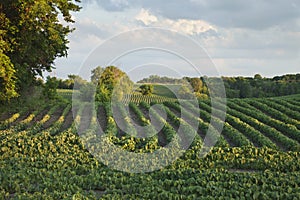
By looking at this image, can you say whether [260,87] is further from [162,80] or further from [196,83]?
[162,80]

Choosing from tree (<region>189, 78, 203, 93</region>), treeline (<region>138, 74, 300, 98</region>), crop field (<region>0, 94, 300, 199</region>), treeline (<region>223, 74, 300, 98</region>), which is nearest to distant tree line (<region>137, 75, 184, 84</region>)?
crop field (<region>0, 94, 300, 199</region>)

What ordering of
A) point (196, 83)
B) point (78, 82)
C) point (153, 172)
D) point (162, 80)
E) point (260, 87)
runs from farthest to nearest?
point (260, 87), point (196, 83), point (78, 82), point (162, 80), point (153, 172)

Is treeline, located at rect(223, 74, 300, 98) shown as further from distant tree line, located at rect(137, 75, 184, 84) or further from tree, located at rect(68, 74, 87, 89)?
distant tree line, located at rect(137, 75, 184, 84)

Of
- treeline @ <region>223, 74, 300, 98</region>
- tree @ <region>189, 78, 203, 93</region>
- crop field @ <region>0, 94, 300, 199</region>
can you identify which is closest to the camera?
crop field @ <region>0, 94, 300, 199</region>

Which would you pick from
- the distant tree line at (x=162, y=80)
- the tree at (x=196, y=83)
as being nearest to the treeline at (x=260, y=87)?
the tree at (x=196, y=83)

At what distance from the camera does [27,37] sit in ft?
63.6

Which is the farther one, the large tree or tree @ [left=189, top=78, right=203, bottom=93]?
tree @ [left=189, top=78, right=203, bottom=93]

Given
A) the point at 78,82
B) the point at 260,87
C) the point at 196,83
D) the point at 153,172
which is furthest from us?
the point at 260,87

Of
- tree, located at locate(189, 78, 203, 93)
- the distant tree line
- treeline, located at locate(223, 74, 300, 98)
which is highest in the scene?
treeline, located at locate(223, 74, 300, 98)

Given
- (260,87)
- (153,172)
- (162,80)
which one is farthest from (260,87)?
(153,172)

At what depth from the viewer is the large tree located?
57.8 ft

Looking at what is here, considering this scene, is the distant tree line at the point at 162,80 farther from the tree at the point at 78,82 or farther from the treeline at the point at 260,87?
the treeline at the point at 260,87

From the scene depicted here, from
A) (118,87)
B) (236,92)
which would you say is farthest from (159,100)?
(236,92)

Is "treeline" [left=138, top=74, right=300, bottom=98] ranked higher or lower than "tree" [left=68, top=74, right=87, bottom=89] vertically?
higher
